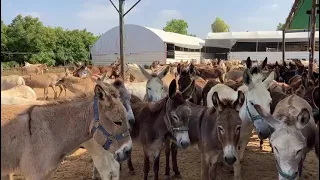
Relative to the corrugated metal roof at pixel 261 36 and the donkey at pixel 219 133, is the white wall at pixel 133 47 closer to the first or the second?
the corrugated metal roof at pixel 261 36

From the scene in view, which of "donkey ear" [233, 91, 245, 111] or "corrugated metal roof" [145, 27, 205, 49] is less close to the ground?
"corrugated metal roof" [145, 27, 205, 49]

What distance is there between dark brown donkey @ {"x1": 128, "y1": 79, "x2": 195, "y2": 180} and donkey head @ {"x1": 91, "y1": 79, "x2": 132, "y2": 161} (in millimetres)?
1334

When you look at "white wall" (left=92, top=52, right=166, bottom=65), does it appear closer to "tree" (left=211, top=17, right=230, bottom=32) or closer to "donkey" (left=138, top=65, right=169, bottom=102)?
"donkey" (left=138, top=65, right=169, bottom=102)

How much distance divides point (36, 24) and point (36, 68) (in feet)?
68.5

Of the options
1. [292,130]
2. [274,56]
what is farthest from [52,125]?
[274,56]

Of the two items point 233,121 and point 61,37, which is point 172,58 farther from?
point 233,121

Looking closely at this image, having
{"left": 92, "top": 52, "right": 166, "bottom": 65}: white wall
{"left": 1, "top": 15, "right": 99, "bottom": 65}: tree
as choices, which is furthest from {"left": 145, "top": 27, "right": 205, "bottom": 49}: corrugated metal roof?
{"left": 1, "top": 15, "right": 99, "bottom": 65}: tree

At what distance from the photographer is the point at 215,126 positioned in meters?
4.65

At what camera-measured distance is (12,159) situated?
3.30 meters

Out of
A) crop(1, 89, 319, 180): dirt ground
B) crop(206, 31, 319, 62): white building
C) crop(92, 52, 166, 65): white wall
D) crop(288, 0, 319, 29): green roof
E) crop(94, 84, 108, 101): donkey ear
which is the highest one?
crop(206, 31, 319, 62): white building

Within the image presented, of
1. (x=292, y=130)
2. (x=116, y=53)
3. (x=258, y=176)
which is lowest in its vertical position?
(x=258, y=176)

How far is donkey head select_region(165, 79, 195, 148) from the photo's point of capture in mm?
4573

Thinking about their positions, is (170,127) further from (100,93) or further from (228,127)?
(100,93)

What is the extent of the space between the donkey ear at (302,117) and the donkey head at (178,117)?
1.70 meters
